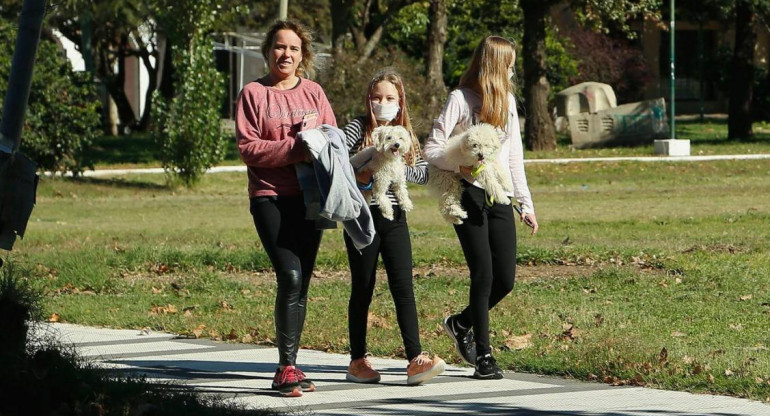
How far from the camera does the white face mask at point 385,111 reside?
7.41 m

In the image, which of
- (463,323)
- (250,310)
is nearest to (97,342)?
(250,310)

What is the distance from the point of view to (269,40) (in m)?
7.30

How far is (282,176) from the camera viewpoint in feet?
Result: 23.5

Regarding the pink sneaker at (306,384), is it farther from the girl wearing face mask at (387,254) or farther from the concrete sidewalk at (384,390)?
the girl wearing face mask at (387,254)

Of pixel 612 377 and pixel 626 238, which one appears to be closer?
pixel 612 377

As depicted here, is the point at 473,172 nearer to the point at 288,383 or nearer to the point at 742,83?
the point at 288,383

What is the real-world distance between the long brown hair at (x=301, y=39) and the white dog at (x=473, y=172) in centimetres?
88

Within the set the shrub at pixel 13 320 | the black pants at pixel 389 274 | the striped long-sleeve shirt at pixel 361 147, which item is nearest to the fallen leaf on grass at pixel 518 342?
the black pants at pixel 389 274

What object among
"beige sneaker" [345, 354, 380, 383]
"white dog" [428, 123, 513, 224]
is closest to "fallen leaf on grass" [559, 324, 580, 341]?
"white dog" [428, 123, 513, 224]

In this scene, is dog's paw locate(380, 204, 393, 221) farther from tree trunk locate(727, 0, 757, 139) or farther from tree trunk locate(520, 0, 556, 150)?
tree trunk locate(727, 0, 757, 139)

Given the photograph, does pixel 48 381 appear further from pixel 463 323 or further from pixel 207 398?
pixel 463 323

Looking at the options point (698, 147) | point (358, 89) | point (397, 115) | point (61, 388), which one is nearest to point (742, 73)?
point (698, 147)

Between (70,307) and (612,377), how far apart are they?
4.80 meters

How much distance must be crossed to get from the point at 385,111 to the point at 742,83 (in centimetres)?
3068
